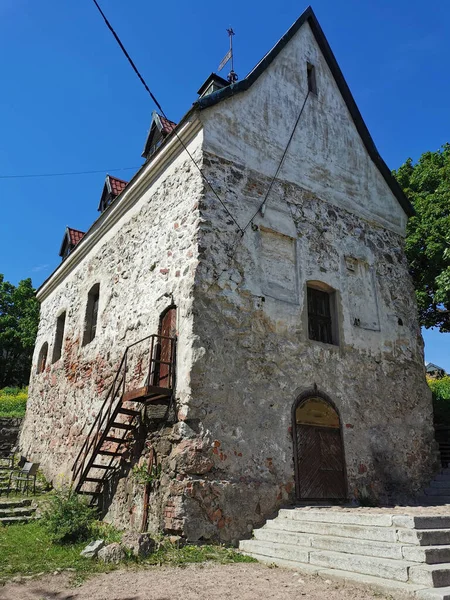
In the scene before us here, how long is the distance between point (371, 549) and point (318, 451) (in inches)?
142

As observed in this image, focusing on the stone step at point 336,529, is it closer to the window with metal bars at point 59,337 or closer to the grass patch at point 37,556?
the grass patch at point 37,556

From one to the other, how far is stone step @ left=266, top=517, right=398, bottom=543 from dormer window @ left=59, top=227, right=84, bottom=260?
13.2 meters

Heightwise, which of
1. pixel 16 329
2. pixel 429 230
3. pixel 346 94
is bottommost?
pixel 429 230

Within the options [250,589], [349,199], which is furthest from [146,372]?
[349,199]

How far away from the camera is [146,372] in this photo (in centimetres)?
988

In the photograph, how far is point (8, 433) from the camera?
718 inches

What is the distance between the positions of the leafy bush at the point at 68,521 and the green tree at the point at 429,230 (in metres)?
11.9

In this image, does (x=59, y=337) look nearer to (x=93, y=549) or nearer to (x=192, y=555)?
(x=93, y=549)

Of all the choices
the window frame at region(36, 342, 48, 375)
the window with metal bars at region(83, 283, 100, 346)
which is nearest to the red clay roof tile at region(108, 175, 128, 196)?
the window with metal bars at region(83, 283, 100, 346)

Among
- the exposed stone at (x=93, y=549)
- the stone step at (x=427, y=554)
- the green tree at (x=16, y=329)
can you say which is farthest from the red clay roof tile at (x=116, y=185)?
the green tree at (x=16, y=329)

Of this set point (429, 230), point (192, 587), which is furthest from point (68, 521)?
point (429, 230)

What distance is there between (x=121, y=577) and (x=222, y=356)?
384 centimetres

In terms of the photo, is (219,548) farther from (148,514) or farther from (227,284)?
(227,284)

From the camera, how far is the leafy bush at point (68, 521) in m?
7.87
